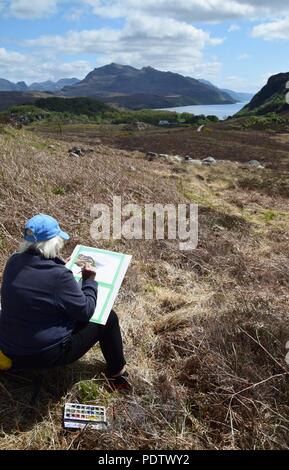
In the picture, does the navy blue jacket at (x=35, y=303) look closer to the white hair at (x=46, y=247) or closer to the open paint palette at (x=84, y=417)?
the white hair at (x=46, y=247)

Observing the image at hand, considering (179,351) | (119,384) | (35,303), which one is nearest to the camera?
(35,303)

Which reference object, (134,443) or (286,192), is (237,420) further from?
(286,192)

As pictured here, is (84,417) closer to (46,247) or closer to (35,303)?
(35,303)

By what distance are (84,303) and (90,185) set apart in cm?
657

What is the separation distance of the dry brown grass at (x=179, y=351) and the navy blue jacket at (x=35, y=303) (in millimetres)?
620

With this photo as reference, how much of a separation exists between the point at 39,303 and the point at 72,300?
0.23m

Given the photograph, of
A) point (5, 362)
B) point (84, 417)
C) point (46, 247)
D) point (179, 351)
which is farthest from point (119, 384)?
point (46, 247)

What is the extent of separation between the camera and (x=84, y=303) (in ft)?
11.0

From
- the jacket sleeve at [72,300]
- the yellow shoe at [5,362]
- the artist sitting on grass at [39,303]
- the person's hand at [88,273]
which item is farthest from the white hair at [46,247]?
the yellow shoe at [5,362]

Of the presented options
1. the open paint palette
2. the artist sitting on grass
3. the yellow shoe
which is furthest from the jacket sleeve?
the open paint palette

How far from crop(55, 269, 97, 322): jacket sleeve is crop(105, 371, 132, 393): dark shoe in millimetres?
709

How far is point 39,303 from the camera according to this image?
3.24 m
